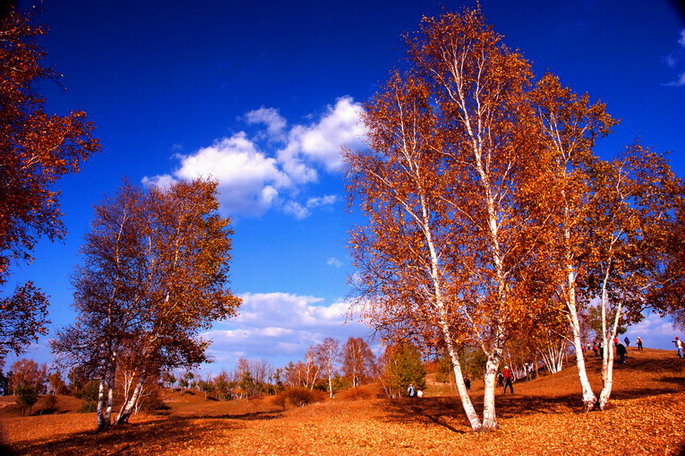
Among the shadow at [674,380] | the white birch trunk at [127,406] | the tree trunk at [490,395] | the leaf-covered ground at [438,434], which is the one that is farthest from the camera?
the shadow at [674,380]

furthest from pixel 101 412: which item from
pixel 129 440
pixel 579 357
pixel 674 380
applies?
pixel 674 380

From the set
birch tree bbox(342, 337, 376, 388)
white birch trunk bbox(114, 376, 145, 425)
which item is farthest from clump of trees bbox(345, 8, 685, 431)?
birch tree bbox(342, 337, 376, 388)

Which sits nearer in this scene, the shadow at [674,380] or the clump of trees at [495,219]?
the clump of trees at [495,219]

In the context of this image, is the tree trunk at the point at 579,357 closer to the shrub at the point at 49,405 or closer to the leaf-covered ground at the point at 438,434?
the leaf-covered ground at the point at 438,434

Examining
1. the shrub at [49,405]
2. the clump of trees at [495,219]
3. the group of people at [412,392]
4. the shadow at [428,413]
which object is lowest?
the shrub at [49,405]

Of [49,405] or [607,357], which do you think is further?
[49,405]

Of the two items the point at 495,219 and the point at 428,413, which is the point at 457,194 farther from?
the point at 428,413

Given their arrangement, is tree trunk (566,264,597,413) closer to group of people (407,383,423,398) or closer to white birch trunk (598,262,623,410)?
white birch trunk (598,262,623,410)

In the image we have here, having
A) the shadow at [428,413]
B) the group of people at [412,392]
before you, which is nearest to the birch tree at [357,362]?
the group of people at [412,392]

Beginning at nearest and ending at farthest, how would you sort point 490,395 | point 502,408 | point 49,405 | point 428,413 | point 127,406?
point 490,395 < point 502,408 < point 428,413 < point 127,406 < point 49,405

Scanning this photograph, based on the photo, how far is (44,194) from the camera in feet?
31.7

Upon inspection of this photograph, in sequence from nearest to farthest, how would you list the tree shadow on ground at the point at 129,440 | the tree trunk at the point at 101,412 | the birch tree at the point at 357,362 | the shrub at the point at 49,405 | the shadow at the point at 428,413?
the tree shadow on ground at the point at 129,440
the shadow at the point at 428,413
the tree trunk at the point at 101,412
the shrub at the point at 49,405
the birch tree at the point at 357,362

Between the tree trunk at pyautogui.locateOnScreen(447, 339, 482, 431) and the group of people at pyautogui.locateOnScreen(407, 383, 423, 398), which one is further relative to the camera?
the group of people at pyautogui.locateOnScreen(407, 383, 423, 398)

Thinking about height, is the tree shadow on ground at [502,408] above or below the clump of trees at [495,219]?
A: below
